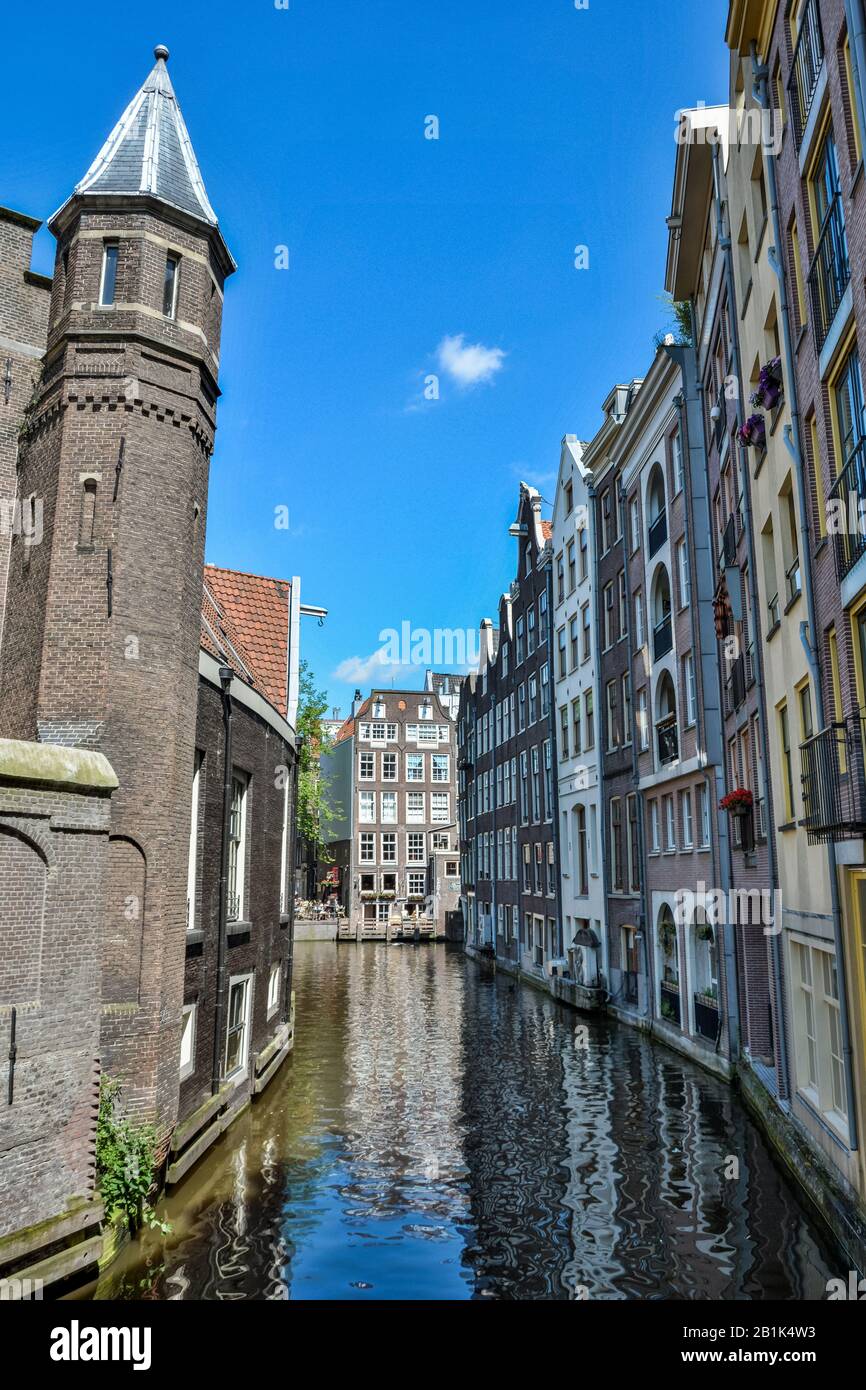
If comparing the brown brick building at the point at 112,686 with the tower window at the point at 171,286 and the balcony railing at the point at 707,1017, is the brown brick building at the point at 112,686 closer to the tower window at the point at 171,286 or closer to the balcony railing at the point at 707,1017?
the tower window at the point at 171,286

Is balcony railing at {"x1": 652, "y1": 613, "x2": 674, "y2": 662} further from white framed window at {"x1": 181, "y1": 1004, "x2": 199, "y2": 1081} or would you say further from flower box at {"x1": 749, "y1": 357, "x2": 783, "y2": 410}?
white framed window at {"x1": 181, "y1": 1004, "x2": 199, "y2": 1081}

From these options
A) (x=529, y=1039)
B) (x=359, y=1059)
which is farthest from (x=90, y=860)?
(x=529, y=1039)

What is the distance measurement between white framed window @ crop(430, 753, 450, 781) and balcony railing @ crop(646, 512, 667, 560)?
46.6 meters

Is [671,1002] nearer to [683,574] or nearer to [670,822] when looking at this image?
[670,822]

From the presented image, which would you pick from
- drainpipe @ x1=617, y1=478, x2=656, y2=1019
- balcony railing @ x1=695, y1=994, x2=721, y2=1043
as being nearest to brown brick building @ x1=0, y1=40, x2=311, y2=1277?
balcony railing @ x1=695, y1=994, x2=721, y2=1043

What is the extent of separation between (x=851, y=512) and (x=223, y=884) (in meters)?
10.4

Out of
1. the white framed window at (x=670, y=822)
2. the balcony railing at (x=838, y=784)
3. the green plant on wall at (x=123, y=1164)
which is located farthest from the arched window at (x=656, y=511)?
the green plant on wall at (x=123, y=1164)

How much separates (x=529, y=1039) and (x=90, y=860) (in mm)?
18109

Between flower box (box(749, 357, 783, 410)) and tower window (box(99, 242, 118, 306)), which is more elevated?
tower window (box(99, 242, 118, 306))

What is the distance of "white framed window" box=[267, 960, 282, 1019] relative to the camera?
20.5m

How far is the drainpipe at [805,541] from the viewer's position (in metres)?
10.3

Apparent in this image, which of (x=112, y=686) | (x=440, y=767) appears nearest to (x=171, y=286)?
(x=112, y=686)

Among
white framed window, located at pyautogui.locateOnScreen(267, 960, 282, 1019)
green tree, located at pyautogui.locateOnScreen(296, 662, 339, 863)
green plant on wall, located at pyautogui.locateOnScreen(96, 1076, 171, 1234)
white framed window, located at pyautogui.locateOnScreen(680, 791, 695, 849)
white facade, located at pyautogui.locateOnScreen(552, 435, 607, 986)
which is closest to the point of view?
green plant on wall, located at pyautogui.locateOnScreen(96, 1076, 171, 1234)

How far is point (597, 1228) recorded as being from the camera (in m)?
11.4
